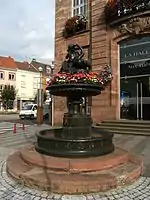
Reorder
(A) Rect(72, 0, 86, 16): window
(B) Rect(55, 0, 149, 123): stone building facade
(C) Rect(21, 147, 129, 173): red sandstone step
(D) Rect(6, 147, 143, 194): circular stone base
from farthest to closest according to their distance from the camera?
(A) Rect(72, 0, 86, 16): window, (B) Rect(55, 0, 149, 123): stone building facade, (C) Rect(21, 147, 129, 173): red sandstone step, (D) Rect(6, 147, 143, 194): circular stone base

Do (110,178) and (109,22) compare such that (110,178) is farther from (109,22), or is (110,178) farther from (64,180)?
(109,22)

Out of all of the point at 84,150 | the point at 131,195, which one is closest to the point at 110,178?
the point at 131,195

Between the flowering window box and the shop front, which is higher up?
the flowering window box

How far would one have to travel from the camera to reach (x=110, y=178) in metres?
5.14

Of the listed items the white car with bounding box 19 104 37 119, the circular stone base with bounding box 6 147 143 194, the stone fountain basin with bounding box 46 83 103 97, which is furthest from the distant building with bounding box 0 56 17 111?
Answer: the circular stone base with bounding box 6 147 143 194

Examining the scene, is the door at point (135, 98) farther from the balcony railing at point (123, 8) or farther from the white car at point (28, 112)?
the white car at point (28, 112)

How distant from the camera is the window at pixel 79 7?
17875 mm

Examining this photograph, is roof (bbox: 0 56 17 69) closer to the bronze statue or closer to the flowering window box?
the flowering window box

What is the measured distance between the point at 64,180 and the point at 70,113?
2.82 metres

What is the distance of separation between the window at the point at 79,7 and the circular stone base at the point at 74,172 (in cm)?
1335

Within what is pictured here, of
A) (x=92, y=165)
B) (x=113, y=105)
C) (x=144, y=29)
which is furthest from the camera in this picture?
(x=113, y=105)

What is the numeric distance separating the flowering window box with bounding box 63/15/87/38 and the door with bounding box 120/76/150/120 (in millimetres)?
4586

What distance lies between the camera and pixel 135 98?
15461 millimetres

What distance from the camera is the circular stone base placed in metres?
4.93
